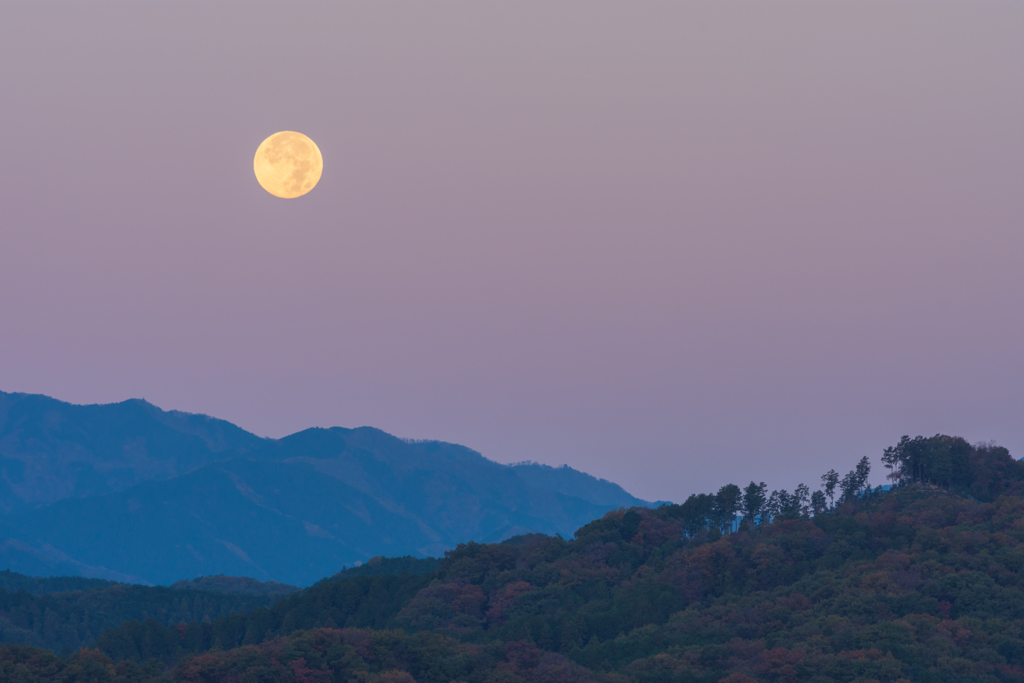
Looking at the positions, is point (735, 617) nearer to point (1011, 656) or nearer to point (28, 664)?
point (1011, 656)

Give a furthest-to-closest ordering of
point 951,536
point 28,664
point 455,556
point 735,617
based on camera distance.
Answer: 1. point 455,556
2. point 951,536
3. point 735,617
4. point 28,664

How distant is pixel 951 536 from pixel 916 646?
34.7m

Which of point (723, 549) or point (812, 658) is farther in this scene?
point (723, 549)

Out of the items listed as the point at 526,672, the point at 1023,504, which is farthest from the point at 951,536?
the point at 526,672

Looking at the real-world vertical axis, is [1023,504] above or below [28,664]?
above

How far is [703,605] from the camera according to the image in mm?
126500

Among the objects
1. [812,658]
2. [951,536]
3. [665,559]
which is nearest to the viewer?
[812,658]

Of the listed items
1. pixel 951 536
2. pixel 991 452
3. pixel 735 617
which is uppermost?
pixel 991 452

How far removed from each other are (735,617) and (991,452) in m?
70.8

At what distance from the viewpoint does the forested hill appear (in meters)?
92.6

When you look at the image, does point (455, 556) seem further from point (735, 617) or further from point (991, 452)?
point (991, 452)

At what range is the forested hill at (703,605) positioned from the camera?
92625 millimetres

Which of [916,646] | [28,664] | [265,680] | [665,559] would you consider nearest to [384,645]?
[265,680]

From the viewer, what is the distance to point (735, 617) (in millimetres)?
114688
